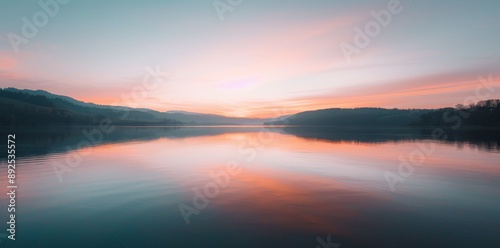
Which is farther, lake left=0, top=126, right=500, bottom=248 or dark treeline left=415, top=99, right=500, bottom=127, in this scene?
dark treeline left=415, top=99, right=500, bottom=127

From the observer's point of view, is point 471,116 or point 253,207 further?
point 471,116

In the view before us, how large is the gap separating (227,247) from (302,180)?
12204 millimetres

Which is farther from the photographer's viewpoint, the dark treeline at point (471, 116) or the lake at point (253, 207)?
the dark treeline at point (471, 116)

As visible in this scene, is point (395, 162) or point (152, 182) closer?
point (152, 182)

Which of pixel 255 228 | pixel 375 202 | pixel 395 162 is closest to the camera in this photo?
pixel 255 228

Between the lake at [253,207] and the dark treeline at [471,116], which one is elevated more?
the dark treeline at [471,116]

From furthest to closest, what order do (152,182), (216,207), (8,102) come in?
(8,102) → (152,182) → (216,207)

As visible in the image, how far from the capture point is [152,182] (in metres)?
19.4

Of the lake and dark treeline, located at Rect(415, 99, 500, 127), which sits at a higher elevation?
dark treeline, located at Rect(415, 99, 500, 127)

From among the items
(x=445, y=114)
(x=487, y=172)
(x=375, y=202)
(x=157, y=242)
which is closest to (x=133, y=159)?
(x=157, y=242)

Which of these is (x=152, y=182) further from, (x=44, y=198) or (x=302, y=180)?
(x=302, y=180)

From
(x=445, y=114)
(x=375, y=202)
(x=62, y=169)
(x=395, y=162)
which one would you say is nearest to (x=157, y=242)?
(x=375, y=202)

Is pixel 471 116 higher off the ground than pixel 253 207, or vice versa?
pixel 471 116

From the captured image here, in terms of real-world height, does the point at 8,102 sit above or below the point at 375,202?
above
